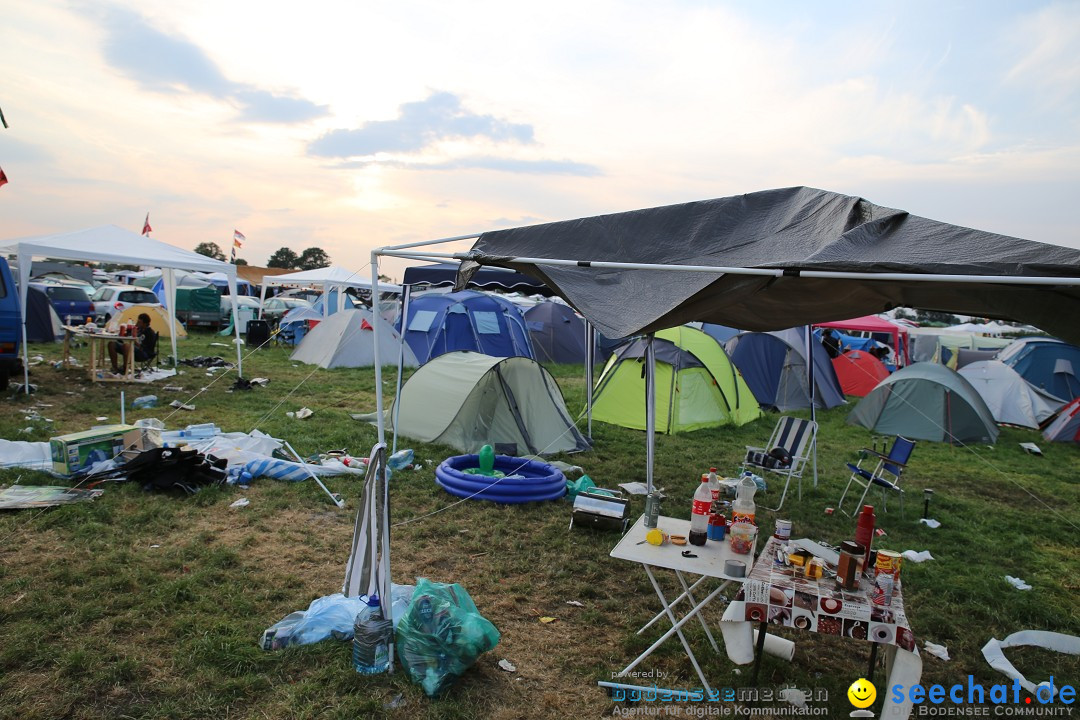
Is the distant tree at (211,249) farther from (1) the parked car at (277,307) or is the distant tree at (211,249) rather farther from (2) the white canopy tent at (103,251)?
(2) the white canopy tent at (103,251)

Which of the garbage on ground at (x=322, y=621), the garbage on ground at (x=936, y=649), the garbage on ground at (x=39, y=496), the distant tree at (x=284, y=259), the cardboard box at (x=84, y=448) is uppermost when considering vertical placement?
the distant tree at (x=284, y=259)

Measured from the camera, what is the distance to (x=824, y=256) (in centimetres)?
309

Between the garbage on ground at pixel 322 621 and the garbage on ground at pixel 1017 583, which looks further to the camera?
the garbage on ground at pixel 1017 583

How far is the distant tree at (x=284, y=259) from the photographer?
219 ft

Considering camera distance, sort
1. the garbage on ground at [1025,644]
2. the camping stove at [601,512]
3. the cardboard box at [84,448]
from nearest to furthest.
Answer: the garbage on ground at [1025,644]
the camping stove at [601,512]
the cardboard box at [84,448]

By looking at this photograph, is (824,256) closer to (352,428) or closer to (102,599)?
(102,599)

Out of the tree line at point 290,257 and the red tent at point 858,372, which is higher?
the tree line at point 290,257

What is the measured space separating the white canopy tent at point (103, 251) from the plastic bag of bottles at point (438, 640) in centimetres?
871

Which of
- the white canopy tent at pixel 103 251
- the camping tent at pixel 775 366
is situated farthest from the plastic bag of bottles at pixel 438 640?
the camping tent at pixel 775 366

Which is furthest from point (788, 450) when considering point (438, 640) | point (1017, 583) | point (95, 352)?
point (95, 352)

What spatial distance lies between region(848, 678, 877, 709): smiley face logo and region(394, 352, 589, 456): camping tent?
4447 millimetres

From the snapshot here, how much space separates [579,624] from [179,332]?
1778 cm

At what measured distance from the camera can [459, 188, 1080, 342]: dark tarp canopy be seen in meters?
2.93

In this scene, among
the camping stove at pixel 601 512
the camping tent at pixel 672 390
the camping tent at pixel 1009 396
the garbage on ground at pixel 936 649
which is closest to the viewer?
the garbage on ground at pixel 936 649
